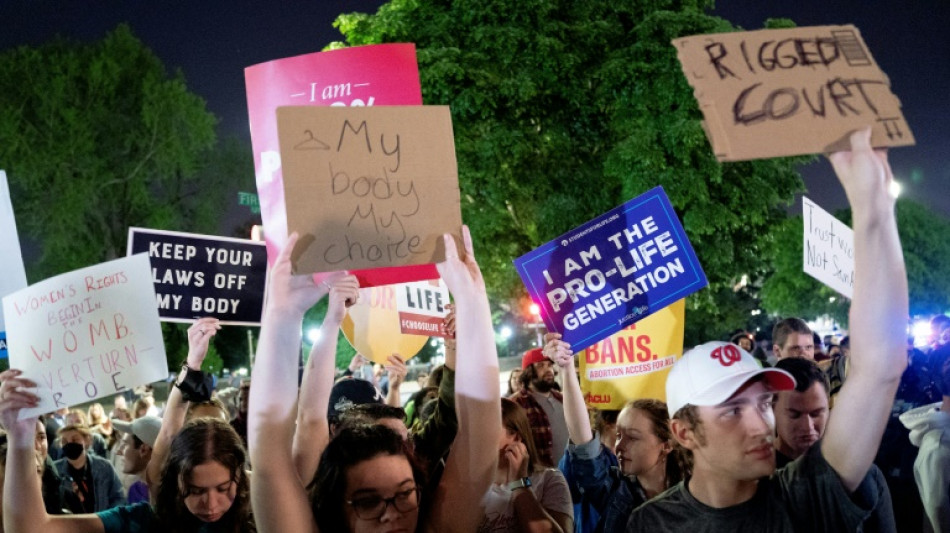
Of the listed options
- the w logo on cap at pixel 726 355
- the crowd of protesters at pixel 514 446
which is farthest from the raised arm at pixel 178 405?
the w logo on cap at pixel 726 355

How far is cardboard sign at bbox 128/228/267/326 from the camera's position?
18.3 ft

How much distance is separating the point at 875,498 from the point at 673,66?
55.6 feet

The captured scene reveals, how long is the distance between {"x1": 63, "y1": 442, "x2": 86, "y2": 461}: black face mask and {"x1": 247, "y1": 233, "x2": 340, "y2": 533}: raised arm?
521 cm

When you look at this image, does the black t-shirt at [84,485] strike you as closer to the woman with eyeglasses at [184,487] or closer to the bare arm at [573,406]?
the woman with eyeglasses at [184,487]

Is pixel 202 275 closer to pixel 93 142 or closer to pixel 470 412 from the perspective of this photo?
pixel 470 412

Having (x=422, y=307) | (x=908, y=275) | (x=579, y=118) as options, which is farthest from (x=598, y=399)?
(x=908, y=275)

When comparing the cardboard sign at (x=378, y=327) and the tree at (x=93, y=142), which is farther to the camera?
the tree at (x=93, y=142)

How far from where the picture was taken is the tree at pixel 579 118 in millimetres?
18438

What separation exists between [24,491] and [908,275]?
2527 inches

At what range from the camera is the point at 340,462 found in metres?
2.81

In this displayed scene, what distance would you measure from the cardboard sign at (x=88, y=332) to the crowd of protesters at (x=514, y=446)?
166 mm

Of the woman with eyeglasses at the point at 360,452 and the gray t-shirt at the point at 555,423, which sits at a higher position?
the woman with eyeglasses at the point at 360,452

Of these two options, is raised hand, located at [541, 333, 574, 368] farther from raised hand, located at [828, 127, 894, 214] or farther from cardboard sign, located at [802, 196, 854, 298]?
cardboard sign, located at [802, 196, 854, 298]

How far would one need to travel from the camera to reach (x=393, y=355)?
659 centimetres
